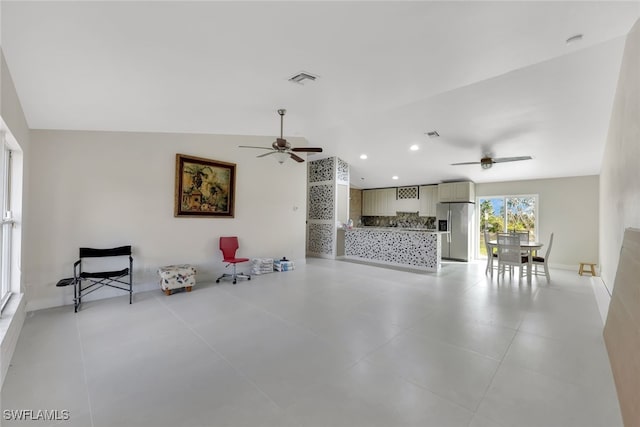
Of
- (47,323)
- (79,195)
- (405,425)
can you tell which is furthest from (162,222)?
Answer: (405,425)

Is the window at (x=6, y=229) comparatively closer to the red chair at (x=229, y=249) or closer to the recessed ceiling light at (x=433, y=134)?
the red chair at (x=229, y=249)

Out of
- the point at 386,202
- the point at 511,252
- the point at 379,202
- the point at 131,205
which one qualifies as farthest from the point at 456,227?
the point at 131,205

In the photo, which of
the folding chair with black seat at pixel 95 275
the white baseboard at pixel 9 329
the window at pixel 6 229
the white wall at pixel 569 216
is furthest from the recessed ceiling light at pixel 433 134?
the white baseboard at pixel 9 329

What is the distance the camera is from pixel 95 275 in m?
3.48

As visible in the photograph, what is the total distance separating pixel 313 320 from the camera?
10.3ft

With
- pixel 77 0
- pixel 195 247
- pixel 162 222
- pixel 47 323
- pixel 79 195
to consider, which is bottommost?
pixel 47 323

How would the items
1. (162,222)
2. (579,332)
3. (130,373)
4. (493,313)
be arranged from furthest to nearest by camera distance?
(162,222) < (493,313) < (579,332) < (130,373)

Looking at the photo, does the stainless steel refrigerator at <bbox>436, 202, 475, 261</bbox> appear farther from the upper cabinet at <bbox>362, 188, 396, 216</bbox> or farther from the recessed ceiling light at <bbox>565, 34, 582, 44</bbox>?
the recessed ceiling light at <bbox>565, 34, 582, 44</bbox>

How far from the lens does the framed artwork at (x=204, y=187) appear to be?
15.3 feet

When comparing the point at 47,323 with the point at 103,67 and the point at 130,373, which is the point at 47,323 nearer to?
the point at 130,373

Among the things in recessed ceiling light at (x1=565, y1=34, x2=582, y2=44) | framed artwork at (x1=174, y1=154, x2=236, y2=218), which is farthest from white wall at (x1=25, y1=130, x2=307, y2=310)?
recessed ceiling light at (x1=565, y1=34, x2=582, y2=44)

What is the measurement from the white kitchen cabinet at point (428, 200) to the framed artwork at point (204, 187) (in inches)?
237

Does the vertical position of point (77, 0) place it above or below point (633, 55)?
below

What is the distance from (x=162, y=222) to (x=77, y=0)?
3.50 meters
